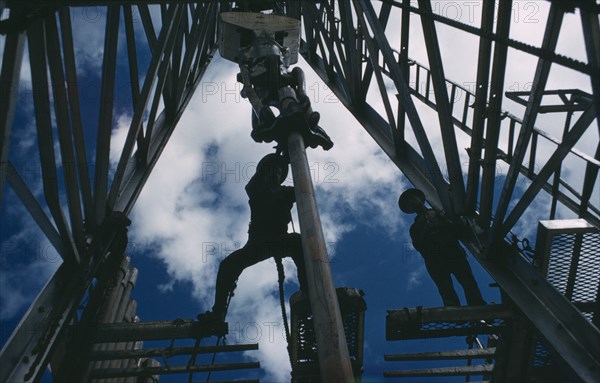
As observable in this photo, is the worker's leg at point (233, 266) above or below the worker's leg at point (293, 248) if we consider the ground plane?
below

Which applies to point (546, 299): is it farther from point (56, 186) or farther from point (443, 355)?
point (56, 186)

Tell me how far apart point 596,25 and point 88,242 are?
5190 mm

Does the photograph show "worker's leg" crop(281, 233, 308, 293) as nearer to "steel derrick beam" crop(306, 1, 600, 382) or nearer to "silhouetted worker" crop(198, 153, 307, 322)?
"silhouetted worker" crop(198, 153, 307, 322)

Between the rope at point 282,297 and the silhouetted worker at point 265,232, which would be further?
the silhouetted worker at point 265,232

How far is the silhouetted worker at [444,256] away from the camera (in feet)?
18.7

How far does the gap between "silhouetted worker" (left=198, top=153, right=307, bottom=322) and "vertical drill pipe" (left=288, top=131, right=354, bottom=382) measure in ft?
4.13

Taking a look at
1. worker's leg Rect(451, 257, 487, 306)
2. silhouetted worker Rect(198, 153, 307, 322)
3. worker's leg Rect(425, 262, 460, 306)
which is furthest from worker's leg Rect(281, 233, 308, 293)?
worker's leg Rect(451, 257, 487, 306)

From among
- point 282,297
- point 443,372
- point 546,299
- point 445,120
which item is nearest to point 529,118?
point 445,120

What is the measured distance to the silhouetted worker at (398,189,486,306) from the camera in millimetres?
5707

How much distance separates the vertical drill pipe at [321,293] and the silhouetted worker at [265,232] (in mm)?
1258

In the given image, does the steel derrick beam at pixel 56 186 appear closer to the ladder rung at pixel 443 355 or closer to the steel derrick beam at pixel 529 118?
the ladder rung at pixel 443 355

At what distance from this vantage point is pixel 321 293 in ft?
11.4

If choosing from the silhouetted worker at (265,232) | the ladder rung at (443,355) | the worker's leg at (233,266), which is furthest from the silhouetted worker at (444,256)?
the worker's leg at (233,266)

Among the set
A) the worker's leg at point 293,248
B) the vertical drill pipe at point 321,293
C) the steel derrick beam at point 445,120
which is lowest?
the vertical drill pipe at point 321,293
